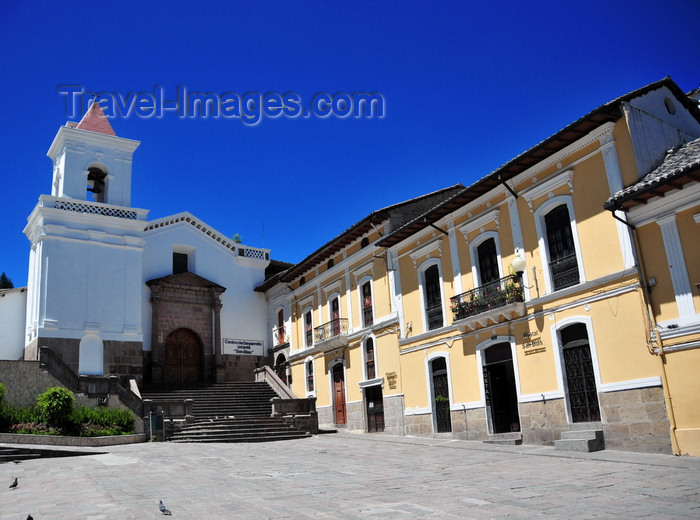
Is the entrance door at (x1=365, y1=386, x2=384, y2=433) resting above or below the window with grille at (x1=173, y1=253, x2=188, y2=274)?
below

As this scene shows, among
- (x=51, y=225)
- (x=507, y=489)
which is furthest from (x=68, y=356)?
(x=507, y=489)

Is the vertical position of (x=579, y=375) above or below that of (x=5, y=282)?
below

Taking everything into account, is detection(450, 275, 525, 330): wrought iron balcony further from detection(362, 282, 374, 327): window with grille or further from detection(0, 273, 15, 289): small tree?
detection(0, 273, 15, 289): small tree

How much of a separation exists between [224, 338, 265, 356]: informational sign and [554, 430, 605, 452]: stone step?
60.2 feet

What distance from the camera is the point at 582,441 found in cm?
1324

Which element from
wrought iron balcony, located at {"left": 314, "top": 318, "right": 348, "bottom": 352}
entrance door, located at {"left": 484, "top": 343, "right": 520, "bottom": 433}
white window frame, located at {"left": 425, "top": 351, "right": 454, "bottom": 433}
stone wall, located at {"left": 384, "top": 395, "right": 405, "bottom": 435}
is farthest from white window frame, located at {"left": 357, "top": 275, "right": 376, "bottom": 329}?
entrance door, located at {"left": 484, "top": 343, "right": 520, "bottom": 433}

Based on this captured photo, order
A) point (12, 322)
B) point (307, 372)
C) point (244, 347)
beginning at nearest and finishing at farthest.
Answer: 1. point (12, 322)
2. point (307, 372)
3. point (244, 347)

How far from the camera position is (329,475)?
35.7 ft

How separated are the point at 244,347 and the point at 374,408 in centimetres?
943

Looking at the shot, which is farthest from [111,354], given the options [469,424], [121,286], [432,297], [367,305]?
[469,424]

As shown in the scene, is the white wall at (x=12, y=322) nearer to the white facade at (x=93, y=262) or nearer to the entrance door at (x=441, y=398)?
the white facade at (x=93, y=262)

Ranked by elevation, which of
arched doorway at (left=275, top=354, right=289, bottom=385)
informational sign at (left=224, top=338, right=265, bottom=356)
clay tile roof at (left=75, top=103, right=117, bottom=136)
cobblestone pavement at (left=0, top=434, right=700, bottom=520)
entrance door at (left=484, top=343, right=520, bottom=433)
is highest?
clay tile roof at (left=75, top=103, right=117, bottom=136)

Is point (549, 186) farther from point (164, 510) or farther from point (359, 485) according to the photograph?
point (164, 510)

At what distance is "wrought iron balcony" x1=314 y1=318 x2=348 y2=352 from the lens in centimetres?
2411
